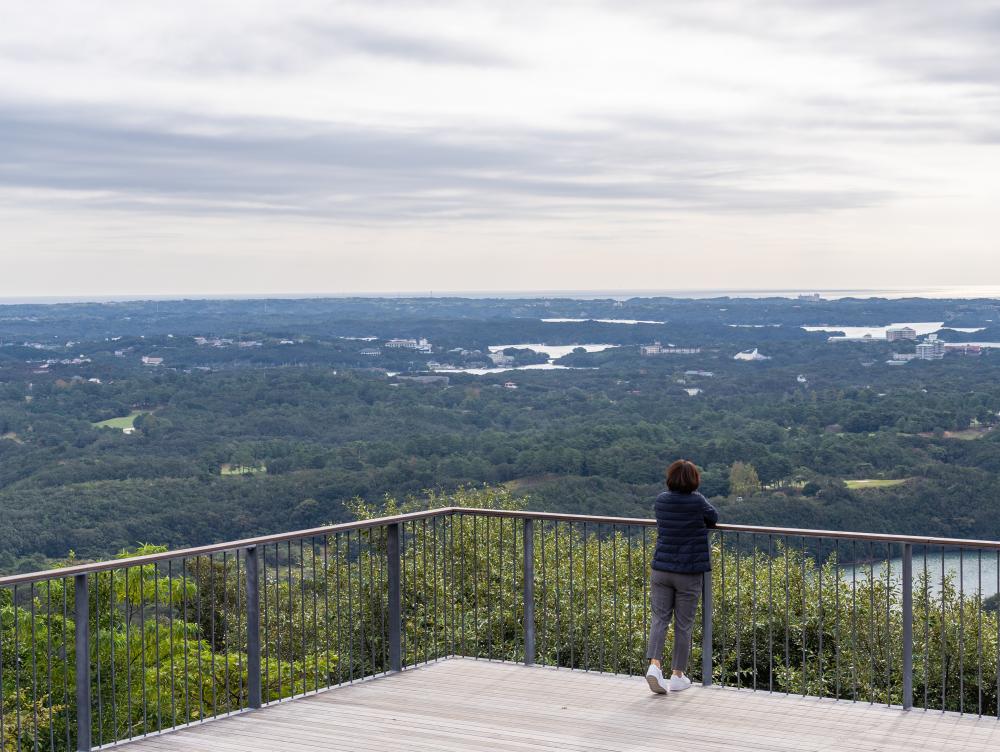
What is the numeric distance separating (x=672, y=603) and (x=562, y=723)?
87 centimetres

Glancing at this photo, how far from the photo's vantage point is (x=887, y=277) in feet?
178

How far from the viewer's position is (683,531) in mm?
5844

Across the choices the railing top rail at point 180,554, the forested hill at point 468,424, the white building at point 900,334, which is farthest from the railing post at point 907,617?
the white building at point 900,334

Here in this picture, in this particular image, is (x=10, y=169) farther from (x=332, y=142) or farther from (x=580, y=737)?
(x=580, y=737)

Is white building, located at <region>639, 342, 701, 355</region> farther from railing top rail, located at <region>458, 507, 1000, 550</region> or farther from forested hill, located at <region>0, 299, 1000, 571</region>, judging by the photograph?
railing top rail, located at <region>458, 507, 1000, 550</region>

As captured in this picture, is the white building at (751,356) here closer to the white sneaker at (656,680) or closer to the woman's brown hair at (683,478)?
the white sneaker at (656,680)

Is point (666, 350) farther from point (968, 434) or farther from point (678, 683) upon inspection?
point (678, 683)

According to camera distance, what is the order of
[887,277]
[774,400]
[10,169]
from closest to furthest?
[887,277] → [10,169] → [774,400]

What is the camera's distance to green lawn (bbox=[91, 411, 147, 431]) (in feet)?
294

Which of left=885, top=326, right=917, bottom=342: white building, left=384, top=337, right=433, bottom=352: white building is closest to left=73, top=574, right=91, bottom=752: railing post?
left=885, top=326, right=917, bottom=342: white building

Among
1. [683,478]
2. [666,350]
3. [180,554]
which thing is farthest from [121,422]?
[683,478]

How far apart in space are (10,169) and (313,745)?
60359mm

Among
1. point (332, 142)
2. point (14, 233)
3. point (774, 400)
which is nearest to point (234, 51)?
point (332, 142)

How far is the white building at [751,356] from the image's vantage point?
400 ft
